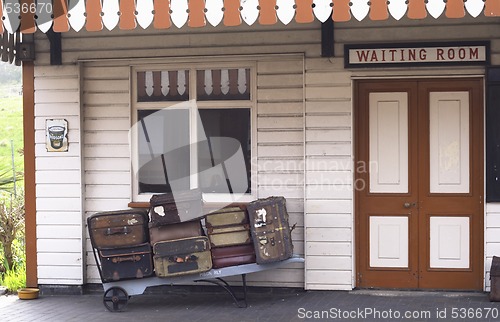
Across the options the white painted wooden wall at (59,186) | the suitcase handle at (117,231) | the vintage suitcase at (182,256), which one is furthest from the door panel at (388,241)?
the white painted wooden wall at (59,186)

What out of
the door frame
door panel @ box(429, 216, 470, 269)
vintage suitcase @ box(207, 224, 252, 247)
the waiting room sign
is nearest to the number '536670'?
vintage suitcase @ box(207, 224, 252, 247)

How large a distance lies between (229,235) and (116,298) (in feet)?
4.68

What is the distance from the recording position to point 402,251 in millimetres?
9977

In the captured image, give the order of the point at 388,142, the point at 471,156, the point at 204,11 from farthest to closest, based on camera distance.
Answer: the point at 388,142
the point at 471,156
the point at 204,11

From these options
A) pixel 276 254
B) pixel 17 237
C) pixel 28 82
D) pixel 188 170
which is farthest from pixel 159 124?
pixel 17 237

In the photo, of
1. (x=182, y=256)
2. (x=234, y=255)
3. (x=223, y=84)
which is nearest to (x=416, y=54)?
(x=223, y=84)

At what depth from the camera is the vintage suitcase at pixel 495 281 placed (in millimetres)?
9203

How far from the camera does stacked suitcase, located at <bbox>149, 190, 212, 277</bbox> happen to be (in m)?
9.22

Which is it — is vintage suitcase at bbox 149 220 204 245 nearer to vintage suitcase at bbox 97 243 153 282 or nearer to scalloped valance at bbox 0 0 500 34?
vintage suitcase at bbox 97 243 153 282

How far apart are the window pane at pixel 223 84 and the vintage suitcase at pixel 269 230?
1.60m

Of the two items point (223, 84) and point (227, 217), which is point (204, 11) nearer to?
point (223, 84)

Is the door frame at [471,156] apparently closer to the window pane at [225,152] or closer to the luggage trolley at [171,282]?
the luggage trolley at [171,282]

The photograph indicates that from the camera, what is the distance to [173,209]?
30.5ft

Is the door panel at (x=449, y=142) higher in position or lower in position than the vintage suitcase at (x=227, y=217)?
higher
